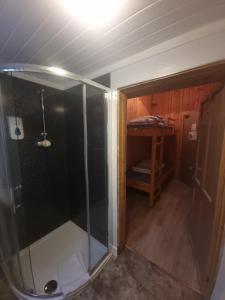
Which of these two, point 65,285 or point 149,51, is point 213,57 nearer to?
point 149,51

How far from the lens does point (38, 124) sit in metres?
1.76

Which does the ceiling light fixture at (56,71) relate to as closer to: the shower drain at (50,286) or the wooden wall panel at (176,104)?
the shower drain at (50,286)

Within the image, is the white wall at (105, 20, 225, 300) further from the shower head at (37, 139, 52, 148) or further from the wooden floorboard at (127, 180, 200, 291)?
the shower head at (37, 139, 52, 148)

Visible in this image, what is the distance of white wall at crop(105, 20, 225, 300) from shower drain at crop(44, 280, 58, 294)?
141 centimetres

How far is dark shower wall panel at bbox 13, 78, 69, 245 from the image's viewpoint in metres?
1.64

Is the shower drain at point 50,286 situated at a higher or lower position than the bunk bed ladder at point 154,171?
lower

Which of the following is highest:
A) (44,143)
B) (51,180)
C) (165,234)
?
(44,143)

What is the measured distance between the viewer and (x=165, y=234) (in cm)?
210

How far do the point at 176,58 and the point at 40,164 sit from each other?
6.14ft

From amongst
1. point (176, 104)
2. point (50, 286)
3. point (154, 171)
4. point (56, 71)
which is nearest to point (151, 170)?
point (154, 171)

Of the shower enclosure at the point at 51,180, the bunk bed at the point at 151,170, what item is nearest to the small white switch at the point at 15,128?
the shower enclosure at the point at 51,180

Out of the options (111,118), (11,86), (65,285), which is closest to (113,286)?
(65,285)

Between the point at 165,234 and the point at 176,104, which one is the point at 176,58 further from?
the point at 176,104

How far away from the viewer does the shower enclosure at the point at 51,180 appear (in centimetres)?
137
